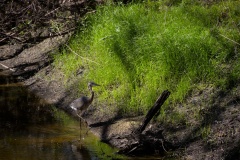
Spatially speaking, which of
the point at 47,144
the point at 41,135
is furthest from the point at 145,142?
the point at 41,135

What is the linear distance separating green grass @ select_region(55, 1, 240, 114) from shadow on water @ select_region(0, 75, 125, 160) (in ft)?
2.92

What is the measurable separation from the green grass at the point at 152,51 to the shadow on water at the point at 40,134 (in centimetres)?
89

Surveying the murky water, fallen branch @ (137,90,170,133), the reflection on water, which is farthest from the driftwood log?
the reflection on water

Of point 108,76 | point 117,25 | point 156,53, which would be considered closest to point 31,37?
point 117,25

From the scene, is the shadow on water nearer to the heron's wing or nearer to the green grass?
the heron's wing

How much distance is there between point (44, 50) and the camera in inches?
529

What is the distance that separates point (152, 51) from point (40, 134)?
8.59ft

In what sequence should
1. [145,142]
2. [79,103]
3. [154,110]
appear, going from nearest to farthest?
[145,142] < [154,110] < [79,103]

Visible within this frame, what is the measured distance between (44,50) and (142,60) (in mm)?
4865

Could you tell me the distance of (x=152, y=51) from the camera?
9.29m

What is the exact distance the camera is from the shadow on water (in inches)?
296

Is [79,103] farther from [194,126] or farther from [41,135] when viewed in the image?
[194,126]

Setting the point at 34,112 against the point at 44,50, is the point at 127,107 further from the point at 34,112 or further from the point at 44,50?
the point at 44,50

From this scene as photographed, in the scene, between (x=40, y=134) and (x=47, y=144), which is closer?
(x=47, y=144)
